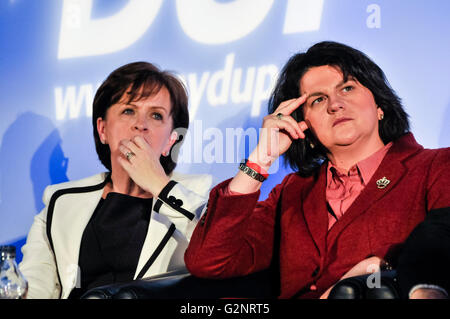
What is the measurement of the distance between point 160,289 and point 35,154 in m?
1.65

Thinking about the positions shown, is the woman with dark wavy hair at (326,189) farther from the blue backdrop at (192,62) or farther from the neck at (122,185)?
the neck at (122,185)

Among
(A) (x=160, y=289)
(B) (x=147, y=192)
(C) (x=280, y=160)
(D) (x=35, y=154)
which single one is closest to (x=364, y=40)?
(C) (x=280, y=160)

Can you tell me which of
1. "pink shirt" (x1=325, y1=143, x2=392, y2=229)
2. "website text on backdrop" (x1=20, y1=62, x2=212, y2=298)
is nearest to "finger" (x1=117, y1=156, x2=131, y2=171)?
"website text on backdrop" (x1=20, y1=62, x2=212, y2=298)

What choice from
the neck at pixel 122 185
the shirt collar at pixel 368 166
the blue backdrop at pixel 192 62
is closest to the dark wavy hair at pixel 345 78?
the shirt collar at pixel 368 166

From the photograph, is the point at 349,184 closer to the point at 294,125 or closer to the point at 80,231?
the point at 294,125

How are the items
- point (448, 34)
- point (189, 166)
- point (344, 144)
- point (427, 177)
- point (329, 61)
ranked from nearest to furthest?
1. point (427, 177)
2. point (344, 144)
3. point (329, 61)
4. point (448, 34)
5. point (189, 166)

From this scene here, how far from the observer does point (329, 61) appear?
2.10 metres

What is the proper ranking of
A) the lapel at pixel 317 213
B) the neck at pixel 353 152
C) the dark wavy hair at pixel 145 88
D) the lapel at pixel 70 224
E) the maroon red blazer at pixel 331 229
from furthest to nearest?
the dark wavy hair at pixel 145 88
the lapel at pixel 70 224
the neck at pixel 353 152
the lapel at pixel 317 213
the maroon red blazer at pixel 331 229

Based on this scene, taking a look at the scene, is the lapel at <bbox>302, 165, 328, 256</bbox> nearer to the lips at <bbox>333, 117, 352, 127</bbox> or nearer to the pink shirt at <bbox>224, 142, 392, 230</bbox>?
the pink shirt at <bbox>224, 142, 392, 230</bbox>

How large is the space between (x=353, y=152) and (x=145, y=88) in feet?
3.46

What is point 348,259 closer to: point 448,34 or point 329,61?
point 329,61

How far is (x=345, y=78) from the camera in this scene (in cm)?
202

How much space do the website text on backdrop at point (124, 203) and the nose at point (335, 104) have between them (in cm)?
66

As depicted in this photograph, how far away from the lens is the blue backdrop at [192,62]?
2.34m
